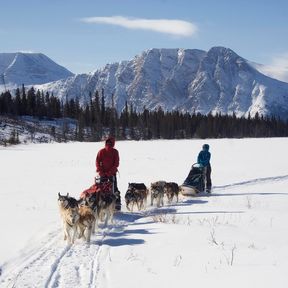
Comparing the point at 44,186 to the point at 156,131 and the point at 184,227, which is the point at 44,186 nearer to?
the point at 184,227

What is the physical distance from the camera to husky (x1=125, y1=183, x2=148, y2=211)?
14.6m

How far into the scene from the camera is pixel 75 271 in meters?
7.99

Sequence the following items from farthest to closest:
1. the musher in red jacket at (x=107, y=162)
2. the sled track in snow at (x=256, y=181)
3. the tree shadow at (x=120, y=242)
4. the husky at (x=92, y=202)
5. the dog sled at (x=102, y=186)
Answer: the sled track in snow at (x=256, y=181), the musher in red jacket at (x=107, y=162), the dog sled at (x=102, y=186), the husky at (x=92, y=202), the tree shadow at (x=120, y=242)

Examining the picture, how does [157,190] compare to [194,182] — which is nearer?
[157,190]

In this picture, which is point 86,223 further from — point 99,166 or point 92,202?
point 99,166

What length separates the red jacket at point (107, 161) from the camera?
559 inches

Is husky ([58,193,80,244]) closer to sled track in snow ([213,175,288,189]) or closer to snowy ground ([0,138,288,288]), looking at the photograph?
snowy ground ([0,138,288,288])

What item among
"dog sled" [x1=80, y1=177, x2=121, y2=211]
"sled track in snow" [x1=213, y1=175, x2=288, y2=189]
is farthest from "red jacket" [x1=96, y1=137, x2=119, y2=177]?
"sled track in snow" [x1=213, y1=175, x2=288, y2=189]

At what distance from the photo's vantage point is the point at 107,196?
1266cm

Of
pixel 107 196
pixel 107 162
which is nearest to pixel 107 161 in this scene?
pixel 107 162

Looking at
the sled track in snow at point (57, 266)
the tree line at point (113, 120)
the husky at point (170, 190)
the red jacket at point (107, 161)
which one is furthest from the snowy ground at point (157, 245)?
the tree line at point (113, 120)

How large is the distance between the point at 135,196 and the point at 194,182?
13.3 ft

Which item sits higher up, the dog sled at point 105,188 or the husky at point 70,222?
the dog sled at point 105,188

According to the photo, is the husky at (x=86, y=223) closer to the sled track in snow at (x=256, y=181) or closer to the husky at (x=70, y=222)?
the husky at (x=70, y=222)
